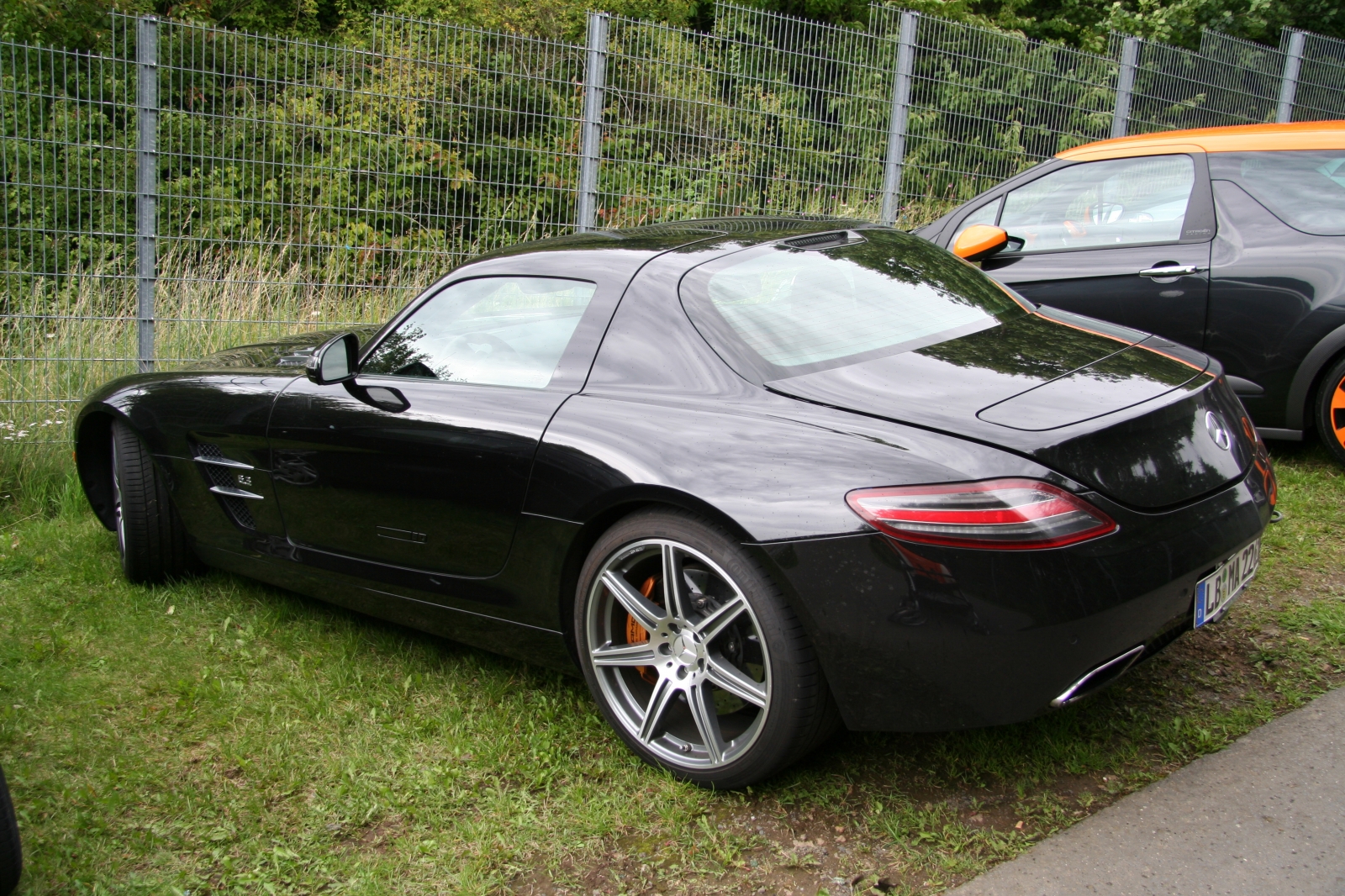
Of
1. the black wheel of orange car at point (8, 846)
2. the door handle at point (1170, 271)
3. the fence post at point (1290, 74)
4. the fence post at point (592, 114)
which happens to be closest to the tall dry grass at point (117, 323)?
the fence post at point (592, 114)

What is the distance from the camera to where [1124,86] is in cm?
960

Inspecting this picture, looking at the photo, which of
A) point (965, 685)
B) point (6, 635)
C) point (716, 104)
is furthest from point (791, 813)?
point (716, 104)

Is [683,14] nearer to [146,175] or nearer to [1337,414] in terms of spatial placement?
[146,175]

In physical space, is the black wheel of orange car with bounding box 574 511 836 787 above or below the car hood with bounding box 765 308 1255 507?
below

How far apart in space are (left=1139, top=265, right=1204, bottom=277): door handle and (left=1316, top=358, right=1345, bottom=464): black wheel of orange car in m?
0.70

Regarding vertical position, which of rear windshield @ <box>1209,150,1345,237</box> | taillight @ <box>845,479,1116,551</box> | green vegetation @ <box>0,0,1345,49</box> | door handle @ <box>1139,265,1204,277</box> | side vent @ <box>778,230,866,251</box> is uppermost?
green vegetation @ <box>0,0,1345,49</box>

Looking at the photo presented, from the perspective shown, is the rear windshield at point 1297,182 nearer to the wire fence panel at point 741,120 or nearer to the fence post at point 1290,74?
the wire fence panel at point 741,120

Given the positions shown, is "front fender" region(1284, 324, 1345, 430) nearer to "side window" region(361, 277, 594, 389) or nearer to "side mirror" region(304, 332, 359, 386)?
"side window" region(361, 277, 594, 389)

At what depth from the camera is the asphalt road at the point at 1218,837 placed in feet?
7.34

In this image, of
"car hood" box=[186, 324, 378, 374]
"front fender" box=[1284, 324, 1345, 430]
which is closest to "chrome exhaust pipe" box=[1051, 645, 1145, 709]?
"car hood" box=[186, 324, 378, 374]

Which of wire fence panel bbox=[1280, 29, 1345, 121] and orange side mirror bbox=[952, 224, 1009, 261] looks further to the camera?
wire fence panel bbox=[1280, 29, 1345, 121]

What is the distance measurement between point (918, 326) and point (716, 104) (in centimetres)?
540

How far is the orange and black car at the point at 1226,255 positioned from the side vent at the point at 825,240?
1460 millimetres

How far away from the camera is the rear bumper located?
7.20 ft
